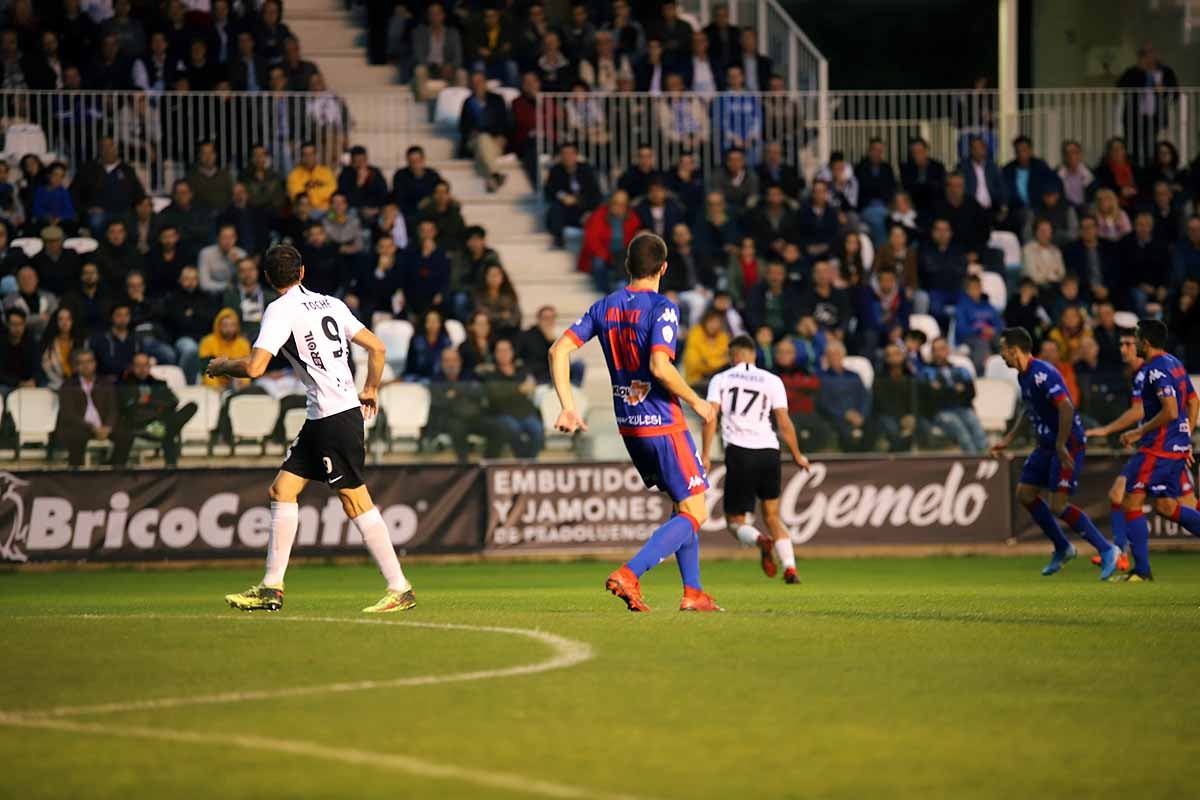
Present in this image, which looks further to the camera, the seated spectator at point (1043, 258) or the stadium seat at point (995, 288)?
the seated spectator at point (1043, 258)

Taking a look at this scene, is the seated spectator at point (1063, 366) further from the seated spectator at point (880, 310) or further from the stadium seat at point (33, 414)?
the stadium seat at point (33, 414)

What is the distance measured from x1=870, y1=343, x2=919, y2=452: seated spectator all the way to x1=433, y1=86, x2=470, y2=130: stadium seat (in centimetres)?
916

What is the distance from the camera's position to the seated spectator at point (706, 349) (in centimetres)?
2125

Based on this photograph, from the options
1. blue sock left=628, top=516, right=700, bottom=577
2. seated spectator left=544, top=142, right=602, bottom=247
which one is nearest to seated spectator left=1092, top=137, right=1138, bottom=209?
Answer: seated spectator left=544, top=142, right=602, bottom=247

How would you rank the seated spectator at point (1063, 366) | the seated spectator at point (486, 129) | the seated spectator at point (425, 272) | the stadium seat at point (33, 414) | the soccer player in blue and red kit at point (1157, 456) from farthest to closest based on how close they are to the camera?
1. the seated spectator at point (486, 129)
2. the seated spectator at point (425, 272)
3. the seated spectator at point (1063, 366)
4. the stadium seat at point (33, 414)
5. the soccer player in blue and red kit at point (1157, 456)

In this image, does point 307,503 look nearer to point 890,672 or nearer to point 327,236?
point 327,236

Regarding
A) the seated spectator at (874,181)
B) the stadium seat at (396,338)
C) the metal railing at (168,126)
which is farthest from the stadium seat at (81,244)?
the seated spectator at (874,181)

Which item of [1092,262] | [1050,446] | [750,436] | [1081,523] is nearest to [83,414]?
[750,436]

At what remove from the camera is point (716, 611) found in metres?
11.1

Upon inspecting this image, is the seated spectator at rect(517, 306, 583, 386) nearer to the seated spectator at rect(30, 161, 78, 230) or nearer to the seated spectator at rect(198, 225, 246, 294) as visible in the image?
the seated spectator at rect(198, 225, 246, 294)

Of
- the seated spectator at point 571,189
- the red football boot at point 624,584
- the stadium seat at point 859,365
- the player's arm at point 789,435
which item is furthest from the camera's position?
the seated spectator at point 571,189

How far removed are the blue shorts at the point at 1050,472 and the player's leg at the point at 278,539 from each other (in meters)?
7.63

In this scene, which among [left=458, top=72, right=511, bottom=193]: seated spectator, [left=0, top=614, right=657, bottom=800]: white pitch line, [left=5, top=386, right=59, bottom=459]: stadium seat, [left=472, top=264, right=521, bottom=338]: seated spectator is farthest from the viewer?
[left=458, top=72, right=511, bottom=193]: seated spectator

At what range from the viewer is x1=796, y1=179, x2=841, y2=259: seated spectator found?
2452 cm
